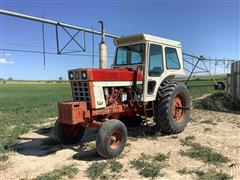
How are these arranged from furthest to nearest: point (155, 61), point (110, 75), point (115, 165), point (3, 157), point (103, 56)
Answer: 1. point (103, 56)
2. point (155, 61)
3. point (110, 75)
4. point (3, 157)
5. point (115, 165)

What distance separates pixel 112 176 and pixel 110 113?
205cm

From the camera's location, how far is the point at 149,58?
24.8 feet

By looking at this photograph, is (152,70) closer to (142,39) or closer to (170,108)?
(142,39)

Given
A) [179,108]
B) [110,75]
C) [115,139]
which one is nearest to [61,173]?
[115,139]

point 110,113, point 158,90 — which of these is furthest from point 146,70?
point 110,113

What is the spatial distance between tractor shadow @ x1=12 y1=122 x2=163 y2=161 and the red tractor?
0.29 meters

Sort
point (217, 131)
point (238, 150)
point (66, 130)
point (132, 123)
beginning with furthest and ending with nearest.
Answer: point (132, 123) < point (217, 131) < point (66, 130) < point (238, 150)

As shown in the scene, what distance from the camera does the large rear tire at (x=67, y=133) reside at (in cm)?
702

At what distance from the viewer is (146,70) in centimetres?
748

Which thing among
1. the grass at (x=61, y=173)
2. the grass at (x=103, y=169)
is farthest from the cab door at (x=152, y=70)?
the grass at (x=61, y=173)

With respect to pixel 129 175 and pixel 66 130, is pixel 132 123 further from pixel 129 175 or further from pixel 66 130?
pixel 129 175

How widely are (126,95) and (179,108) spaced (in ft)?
6.38

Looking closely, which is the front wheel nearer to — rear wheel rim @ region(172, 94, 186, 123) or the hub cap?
the hub cap

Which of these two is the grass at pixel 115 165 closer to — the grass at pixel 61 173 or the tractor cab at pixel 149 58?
the grass at pixel 61 173
